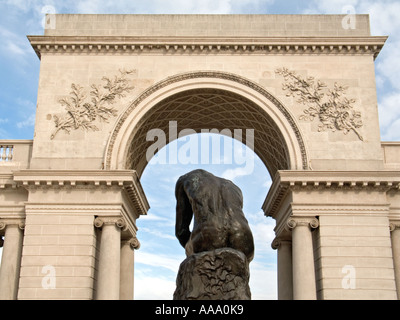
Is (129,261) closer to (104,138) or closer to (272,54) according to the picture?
(104,138)

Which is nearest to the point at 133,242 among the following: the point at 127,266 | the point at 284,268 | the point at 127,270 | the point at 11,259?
the point at 127,266

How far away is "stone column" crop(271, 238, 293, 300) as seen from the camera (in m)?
30.9

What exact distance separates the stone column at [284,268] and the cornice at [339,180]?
5465mm

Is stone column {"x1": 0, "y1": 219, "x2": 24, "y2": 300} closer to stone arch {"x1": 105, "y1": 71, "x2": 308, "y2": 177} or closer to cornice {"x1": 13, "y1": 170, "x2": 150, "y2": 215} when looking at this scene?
cornice {"x1": 13, "y1": 170, "x2": 150, "y2": 215}

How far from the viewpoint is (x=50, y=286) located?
25891mm

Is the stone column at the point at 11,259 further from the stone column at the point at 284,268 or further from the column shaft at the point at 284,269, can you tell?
the column shaft at the point at 284,269

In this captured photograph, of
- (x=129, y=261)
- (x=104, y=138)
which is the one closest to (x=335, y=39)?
(x=104, y=138)

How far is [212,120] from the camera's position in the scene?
33.8 meters

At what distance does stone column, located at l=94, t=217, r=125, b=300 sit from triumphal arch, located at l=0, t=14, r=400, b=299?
67 millimetres

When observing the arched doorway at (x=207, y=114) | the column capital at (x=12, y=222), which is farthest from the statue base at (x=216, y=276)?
the column capital at (x=12, y=222)

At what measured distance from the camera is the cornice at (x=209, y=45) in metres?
29.7

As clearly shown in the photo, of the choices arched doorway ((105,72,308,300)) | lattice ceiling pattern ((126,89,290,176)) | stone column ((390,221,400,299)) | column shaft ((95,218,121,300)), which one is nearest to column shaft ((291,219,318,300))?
arched doorway ((105,72,308,300))

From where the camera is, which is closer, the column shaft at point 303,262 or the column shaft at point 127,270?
the column shaft at point 303,262
